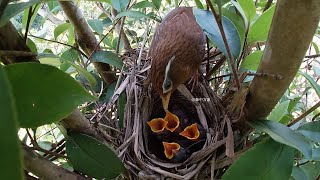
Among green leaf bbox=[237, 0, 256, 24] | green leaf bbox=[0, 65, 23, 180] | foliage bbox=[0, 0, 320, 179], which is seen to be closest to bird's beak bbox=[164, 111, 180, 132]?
foliage bbox=[0, 0, 320, 179]

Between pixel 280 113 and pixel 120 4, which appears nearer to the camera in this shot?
pixel 280 113

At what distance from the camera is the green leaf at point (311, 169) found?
81 cm

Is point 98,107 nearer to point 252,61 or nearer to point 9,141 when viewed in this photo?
point 252,61

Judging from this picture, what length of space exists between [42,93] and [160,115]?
2.52ft

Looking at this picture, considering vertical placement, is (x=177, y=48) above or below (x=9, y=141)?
below

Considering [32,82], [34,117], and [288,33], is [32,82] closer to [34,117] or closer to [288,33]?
[34,117]

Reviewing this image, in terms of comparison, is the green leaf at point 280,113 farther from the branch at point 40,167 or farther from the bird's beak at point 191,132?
the branch at point 40,167

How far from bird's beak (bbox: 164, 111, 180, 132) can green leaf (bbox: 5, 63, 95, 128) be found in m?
0.65

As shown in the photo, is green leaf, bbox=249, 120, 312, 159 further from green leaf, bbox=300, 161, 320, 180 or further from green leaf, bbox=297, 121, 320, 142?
green leaf, bbox=300, 161, 320, 180

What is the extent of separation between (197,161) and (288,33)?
448 mm

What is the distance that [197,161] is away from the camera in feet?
2.75

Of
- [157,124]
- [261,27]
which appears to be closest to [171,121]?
[157,124]

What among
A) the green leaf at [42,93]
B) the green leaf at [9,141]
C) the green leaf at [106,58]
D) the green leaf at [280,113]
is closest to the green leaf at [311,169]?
the green leaf at [280,113]

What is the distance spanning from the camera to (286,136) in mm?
588
